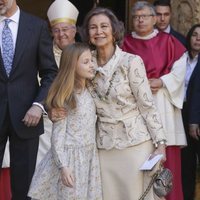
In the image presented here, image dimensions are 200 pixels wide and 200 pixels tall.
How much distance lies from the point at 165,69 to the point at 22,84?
1.51m

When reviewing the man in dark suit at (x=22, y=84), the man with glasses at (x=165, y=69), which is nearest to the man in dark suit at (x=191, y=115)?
the man with glasses at (x=165, y=69)

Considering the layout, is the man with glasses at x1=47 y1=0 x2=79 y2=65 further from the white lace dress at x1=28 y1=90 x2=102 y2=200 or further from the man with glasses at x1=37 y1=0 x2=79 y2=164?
the white lace dress at x1=28 y1=90 x2=102 y2=200

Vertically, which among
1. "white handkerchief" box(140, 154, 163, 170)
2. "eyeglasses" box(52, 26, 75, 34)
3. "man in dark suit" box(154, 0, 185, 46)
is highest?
"man in dark suit" box(154, 0, 185, 46)

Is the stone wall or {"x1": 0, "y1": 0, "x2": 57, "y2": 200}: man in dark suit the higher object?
the stone wall

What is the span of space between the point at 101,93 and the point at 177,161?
174cm

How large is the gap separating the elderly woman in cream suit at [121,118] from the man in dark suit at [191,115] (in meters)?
1.57

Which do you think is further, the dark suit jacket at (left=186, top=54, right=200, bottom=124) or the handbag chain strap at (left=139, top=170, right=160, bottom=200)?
the dark suit jacket at (left=186, top=54, right=200, bottom=124)

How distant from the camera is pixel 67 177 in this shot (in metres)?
3.65

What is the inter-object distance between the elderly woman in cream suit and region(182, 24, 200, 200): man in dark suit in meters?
1.57

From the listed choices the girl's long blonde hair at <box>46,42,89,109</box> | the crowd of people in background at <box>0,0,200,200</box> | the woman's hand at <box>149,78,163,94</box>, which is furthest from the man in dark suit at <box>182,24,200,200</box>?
the girl's long blonde hair at <box>46,42,89,109</box>

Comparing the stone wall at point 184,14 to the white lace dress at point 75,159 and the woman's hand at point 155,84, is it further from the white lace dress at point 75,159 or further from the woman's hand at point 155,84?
the white lace dress at point 75,159

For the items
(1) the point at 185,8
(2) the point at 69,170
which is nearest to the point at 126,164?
(2) the point at 69,170

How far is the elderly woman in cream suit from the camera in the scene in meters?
3.79

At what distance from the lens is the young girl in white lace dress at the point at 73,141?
12.2 ft
